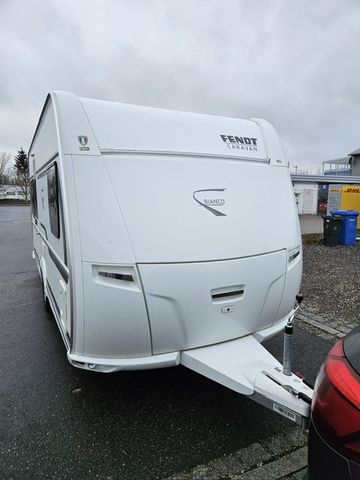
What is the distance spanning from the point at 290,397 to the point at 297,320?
3.04 meters

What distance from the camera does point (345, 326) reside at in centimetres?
480

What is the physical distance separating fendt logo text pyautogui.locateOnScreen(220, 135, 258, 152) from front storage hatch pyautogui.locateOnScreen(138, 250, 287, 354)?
3.38 ft

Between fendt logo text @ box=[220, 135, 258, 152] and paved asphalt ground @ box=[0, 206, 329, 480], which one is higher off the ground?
fendt logo text @ box=[220, 135, 258, 152]

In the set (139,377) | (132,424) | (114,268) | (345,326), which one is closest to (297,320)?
(345,326)

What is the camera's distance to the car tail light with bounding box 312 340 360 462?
4.42ft

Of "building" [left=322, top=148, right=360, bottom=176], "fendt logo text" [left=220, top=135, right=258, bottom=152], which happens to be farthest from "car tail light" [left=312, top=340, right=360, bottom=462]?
"building" [left=322, top=148, right=360, bottom=176]

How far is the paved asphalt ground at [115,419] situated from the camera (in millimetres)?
2465

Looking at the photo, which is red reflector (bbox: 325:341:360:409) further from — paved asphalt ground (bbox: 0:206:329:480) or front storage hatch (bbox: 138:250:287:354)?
paved asphalt ground (bbox: 0:206:329:480)

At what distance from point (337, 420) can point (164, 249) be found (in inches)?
61.3

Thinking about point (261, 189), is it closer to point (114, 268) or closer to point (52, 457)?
point (114, 268)

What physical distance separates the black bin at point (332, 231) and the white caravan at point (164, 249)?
8.65 metres

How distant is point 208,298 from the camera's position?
2.72m

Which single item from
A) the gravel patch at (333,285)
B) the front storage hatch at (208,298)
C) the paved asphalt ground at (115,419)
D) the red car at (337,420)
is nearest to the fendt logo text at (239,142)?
the front storage hatch at (208,298)

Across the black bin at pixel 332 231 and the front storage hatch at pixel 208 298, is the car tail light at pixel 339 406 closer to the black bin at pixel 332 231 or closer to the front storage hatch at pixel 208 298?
the front storage hatch at pixel 208 298
